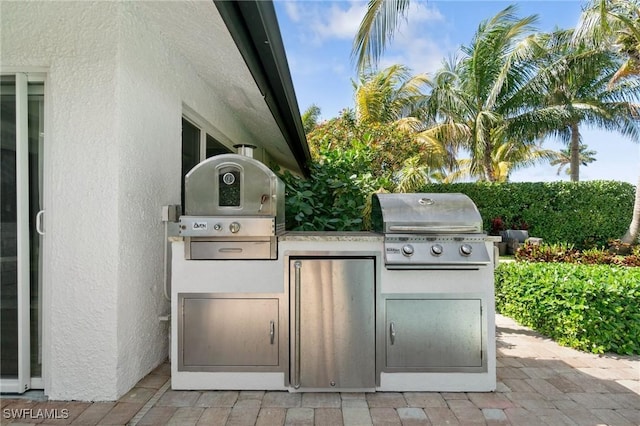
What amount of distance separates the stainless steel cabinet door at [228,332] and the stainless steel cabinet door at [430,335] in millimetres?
971

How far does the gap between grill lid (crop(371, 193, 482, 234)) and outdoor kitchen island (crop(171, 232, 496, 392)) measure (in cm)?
10

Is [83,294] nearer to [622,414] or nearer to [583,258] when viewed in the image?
[622,414]

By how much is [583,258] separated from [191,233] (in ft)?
27.5

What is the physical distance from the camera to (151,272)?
3.24m

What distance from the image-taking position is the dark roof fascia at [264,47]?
250cm

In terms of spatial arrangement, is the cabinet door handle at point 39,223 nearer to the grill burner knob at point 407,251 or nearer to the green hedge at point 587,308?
the grill burner knob at point 407,251

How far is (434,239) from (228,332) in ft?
6.00

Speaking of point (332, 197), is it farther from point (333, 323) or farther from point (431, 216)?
point (333, 323)

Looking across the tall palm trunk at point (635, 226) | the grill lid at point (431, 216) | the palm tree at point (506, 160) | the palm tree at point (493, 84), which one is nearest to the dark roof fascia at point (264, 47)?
the grill lid at point (431, 216)

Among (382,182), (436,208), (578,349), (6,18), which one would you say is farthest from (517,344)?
(6,18)

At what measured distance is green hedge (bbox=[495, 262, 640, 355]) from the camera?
12.2 feet

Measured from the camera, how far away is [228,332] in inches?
113

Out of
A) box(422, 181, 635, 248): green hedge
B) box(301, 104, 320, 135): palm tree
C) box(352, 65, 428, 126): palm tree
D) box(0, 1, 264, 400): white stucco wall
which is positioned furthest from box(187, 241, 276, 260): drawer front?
box(301, 104, 320, 135): palm tree

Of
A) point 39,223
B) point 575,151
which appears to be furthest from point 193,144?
point 575,151
